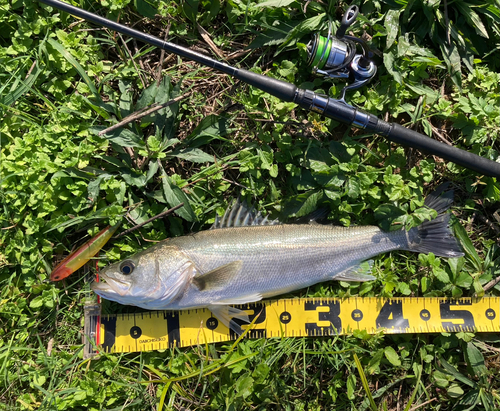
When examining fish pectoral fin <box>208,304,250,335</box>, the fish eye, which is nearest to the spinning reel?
fish pectoral fin <box>208,304,250,335</box>

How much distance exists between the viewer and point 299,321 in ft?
11.5

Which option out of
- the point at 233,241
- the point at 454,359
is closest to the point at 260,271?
the point at 233,241

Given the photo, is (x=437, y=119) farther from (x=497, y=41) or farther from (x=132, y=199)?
(x=132, y=199)

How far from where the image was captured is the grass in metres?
3.42

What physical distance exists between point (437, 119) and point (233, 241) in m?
2.44

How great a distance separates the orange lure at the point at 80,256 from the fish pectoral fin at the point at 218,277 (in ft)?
3.25

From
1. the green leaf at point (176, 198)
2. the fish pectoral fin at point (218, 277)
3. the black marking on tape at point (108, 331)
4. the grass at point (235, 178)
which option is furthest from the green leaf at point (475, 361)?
the black marking on tape at point (108, 331)

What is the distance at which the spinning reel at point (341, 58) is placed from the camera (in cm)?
329

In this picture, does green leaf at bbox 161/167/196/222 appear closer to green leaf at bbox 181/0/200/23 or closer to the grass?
the grass

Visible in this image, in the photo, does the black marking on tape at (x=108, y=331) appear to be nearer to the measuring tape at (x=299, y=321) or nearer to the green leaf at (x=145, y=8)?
the measuring tape at (x=299, y=321)

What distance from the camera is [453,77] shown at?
3.62m

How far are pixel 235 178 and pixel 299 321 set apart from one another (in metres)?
1.53

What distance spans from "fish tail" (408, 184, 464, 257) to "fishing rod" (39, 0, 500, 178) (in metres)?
0.42

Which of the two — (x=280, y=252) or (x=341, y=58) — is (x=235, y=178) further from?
(x=341, y=58)
